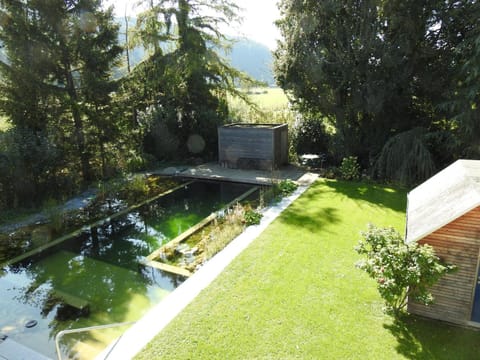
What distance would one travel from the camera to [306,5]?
381 inches

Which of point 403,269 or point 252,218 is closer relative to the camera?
point 403,269

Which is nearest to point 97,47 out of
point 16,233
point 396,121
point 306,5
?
point 16,233

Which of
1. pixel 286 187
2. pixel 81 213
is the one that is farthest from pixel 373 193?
pixel 81 213

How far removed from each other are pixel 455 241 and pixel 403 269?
0.64 meters

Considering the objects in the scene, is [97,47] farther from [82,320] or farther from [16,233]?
[82,320]

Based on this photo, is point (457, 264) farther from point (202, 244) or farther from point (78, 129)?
point (78, 129)

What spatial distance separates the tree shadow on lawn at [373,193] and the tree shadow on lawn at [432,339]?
3749 mm

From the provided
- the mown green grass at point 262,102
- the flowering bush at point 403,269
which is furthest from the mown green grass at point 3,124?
the flowering bush at point 403,269

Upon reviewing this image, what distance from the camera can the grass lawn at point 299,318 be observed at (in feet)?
10.7

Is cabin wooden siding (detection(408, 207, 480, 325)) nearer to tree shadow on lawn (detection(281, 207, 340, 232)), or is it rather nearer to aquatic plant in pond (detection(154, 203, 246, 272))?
tree shadow on lawn (detection(281, 207, 340, 232))

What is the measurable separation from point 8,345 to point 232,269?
2837 mm

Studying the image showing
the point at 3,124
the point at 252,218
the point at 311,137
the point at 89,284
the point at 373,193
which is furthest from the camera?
the point at 311,137

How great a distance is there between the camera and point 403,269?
10.7ft

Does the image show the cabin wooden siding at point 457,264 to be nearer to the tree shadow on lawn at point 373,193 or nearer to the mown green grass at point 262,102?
the tree shadow on lawn at point 373,193
